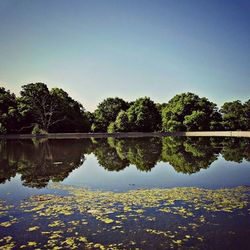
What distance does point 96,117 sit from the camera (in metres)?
92.9

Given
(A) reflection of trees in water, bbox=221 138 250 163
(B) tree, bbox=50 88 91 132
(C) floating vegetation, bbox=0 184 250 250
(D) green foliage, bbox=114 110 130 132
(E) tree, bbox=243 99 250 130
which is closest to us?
(C) floating vegetation, bbox=0 184 250 250

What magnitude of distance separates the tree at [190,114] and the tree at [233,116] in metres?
2.20

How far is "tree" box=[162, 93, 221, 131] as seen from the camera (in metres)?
74.2

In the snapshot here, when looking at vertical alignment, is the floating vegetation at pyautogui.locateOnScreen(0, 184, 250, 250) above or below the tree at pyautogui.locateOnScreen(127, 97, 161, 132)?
below

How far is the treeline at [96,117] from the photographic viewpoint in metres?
67.6

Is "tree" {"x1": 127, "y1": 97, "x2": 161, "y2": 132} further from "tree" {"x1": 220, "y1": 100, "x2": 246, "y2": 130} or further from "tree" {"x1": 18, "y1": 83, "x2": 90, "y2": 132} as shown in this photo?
"tree" {"x1": 220, "y1": 100, "x2": 246, "y2": 130}

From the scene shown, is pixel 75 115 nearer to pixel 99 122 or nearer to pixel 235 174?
pixel 99 122

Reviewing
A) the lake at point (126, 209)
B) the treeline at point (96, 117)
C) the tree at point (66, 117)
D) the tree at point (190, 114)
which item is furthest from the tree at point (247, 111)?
the lake at point (126, 209)

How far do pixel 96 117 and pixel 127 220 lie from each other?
85.2 meters

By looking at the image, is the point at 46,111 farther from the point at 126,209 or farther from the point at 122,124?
the point at 126,209

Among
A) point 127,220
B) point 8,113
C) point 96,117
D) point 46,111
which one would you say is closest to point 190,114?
point 96,117

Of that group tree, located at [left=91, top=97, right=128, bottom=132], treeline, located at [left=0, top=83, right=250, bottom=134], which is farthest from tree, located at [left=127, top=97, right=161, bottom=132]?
tree, located at [left=91, top=97, right=128, bottom=132]

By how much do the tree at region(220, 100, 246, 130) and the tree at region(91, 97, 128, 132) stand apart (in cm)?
3163

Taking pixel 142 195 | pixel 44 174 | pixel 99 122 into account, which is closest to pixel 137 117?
pixel 99 122
